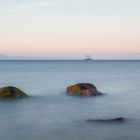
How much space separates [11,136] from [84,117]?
8.01 m

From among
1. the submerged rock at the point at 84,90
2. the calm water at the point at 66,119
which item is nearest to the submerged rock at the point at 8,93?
the calm water at the point at 66,119

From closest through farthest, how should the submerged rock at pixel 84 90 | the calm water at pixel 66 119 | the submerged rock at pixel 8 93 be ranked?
the calm water at pixel 66 119, the submerged rock at pixel 8 93, the submerged rock at pixel 84 90

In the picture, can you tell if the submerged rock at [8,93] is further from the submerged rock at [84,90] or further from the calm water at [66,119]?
the submerged rock at [84,90]

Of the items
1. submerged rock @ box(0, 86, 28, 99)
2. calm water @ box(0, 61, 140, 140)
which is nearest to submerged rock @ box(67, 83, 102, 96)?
calm water @ box(0, 61, 140, 140)

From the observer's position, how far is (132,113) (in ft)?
93.1

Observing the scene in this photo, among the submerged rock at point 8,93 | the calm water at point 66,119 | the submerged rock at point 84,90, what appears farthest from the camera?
the submerged rock at point 84,90

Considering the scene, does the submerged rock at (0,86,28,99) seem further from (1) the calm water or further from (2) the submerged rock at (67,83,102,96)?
(2) the submerged rock at (67,83,102,96)

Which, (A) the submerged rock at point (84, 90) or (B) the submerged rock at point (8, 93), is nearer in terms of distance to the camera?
(B) the submerged rock at point (8, 93)

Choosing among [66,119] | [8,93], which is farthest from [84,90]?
[66,119]

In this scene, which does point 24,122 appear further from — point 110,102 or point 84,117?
point 110,102

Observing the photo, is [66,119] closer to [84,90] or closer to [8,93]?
[8,93]

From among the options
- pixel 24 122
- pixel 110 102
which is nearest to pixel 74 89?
pixel 110 102

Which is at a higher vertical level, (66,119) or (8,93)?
(8,93)

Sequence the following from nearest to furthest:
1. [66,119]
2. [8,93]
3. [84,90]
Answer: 1. [66,119]
2. [8,93]
3. [84,90]
